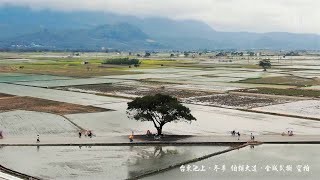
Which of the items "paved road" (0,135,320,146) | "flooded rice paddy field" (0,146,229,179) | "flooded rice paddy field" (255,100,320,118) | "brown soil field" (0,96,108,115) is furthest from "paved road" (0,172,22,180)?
"flooded rice paddy field" (255,100,320,118)

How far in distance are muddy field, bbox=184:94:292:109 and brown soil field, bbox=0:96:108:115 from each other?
12.2m

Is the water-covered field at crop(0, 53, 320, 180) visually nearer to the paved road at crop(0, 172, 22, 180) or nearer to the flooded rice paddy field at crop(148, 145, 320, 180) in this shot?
the flooded rice paddy field at crop(148, 145, 320, 180)

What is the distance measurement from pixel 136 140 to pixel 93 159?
16.1 ft

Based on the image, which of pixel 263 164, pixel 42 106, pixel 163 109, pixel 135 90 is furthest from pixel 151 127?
pixel 135 90

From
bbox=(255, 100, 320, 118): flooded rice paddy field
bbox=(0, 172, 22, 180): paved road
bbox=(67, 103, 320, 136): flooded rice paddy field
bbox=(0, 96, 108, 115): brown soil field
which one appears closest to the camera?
bbox=(0, 172, 22, 180): paved road

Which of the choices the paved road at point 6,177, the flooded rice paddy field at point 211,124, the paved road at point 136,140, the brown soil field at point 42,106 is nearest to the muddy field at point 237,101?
the flooded rice paddy field at point 211,124

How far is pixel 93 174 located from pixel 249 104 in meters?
29.0

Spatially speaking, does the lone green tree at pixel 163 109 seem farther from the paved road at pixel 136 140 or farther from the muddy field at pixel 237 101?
the muddy field at pixel 237 101

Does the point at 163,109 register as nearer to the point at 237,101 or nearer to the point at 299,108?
the point at 299,108

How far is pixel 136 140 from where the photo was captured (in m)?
31.3

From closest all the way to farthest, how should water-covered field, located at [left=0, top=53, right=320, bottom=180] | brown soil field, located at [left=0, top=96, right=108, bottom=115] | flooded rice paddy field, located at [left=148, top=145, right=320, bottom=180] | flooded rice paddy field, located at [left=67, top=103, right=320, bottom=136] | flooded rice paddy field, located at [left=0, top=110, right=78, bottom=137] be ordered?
flooded rice paddy field, located at [left=148, top=145, right=320, bottom=180], water-covered field, located at [left=0, top=53, right=320, bottom=180], flooded rice paddy field, located at [left=0, top=110, right=78, bottom=137], flooded rice paddy field, located at [left=67, top=103, right=320, bottom=136], brown soil field, located at [left=0, top=96, right=108, bottom=115]

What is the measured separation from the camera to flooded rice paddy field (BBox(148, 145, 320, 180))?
23.4m

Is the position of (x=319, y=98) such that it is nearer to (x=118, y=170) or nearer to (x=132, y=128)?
(x=132, y=128)

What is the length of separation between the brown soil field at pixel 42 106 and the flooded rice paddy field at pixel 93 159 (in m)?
15.4
